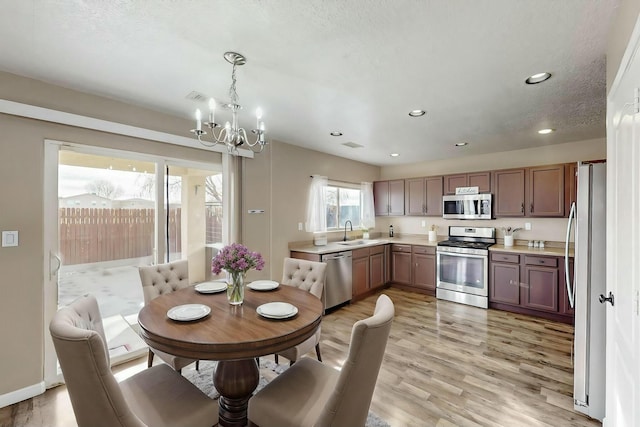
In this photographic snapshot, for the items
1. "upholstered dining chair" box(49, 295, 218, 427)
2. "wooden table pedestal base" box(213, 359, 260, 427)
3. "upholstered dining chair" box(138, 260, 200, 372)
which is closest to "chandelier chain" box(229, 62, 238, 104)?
"upholstered dining chair" box(138, 260, 200, 372)

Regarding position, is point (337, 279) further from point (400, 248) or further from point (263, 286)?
point (263, 286)

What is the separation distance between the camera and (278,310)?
166 cm

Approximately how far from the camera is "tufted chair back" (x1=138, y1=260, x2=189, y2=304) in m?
2.27

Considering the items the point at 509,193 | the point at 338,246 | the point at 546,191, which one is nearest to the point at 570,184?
the point at 546,191

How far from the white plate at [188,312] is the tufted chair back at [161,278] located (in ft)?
2.39

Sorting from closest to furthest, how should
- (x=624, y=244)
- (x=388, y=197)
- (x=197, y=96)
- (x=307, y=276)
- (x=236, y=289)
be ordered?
(x=624, y=244) < (x=236, y=289) < (x=197, y=96) < (x=307, y=276) < (x=388, y=197)

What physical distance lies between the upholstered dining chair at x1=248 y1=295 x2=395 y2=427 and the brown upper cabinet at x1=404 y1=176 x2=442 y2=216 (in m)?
4.08

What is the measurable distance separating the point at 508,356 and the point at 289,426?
8.34 ft

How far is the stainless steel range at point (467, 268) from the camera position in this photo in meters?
4.21

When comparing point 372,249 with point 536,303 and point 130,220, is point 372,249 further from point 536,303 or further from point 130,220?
point 130,220

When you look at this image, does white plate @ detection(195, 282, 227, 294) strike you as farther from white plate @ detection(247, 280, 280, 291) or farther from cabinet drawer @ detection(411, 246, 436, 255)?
cabinet drawer @ detection(411, 246, 436, 255)

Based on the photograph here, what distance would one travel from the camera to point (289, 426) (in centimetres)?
128

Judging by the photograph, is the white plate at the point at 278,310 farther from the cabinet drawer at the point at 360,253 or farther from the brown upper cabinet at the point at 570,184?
the brown upper cabinet at the point at 570,184

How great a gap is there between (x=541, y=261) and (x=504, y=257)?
A: 0.43 m
